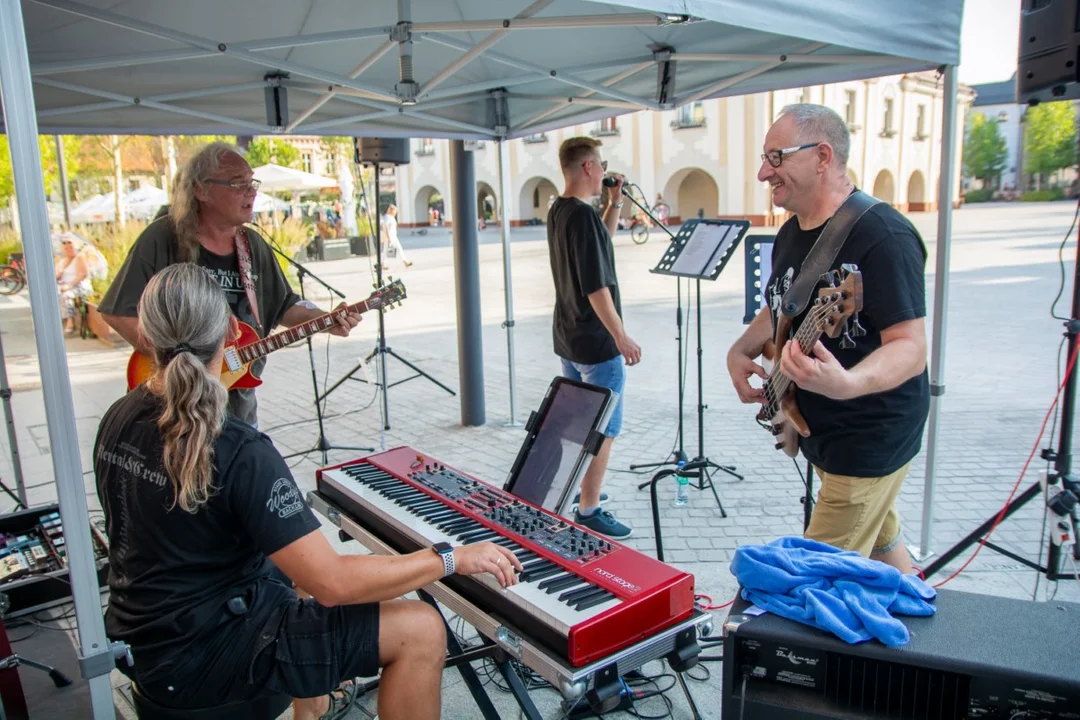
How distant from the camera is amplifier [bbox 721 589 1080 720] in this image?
4.87ft

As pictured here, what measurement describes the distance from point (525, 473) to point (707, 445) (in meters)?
3.07

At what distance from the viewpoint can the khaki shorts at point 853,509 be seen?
2.33 meters

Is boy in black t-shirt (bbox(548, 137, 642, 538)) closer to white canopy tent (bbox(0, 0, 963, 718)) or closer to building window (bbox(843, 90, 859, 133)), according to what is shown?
white canopy tent (bbox(0, 0, 963, 718))

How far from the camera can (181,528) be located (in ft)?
5.87

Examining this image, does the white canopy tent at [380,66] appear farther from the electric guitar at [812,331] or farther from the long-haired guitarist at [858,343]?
the electric guitar at [812,331]

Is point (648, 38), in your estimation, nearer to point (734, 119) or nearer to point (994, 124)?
point (734, 119)

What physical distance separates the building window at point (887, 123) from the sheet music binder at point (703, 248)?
130 feet

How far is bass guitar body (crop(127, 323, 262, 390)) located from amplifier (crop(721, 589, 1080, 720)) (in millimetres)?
2399

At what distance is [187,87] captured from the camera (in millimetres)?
4375

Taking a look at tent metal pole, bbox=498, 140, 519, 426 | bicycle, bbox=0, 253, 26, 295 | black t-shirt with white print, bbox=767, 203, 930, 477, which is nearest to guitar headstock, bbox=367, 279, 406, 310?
tent metal pole, bbox=498, 140, 519, 426

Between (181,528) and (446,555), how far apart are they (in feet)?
2.04

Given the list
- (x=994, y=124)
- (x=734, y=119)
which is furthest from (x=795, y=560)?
(x=994, y=124)

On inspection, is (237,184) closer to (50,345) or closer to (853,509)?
(50,345)

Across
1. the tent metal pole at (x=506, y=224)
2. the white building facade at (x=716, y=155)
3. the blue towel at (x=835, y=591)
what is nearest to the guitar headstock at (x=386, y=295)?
the tent metal pole at (x=506, y=224)
